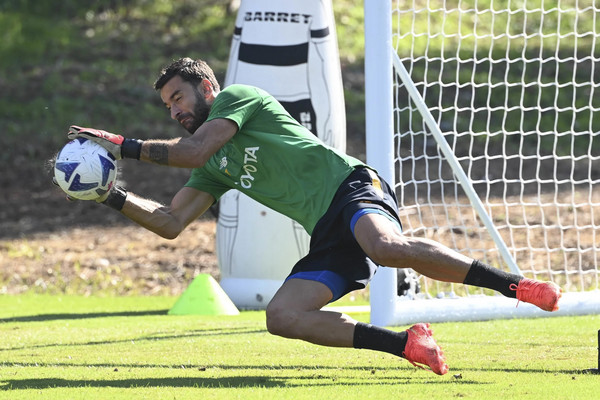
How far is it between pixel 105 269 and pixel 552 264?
4.44 m

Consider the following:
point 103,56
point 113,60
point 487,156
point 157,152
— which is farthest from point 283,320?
point 103,56

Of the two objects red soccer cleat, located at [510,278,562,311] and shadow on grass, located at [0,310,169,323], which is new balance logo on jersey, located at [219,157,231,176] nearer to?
red soccer cleat, located at [510,278,562,311]

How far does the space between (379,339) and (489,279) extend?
576mm

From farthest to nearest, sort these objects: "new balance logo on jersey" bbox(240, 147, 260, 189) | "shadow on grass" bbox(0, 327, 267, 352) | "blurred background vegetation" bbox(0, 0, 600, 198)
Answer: "blurred background vegetation" bbox(0, 0, 600, 198) < "shadow on grass" bbox(0, 327, 267, 352) < "new balance logo on jersey" bbox(240, 147, 260, 189)

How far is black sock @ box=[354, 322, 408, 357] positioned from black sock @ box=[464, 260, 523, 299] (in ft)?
1.33

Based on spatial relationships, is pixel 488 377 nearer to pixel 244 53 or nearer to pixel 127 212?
pixel 127 212

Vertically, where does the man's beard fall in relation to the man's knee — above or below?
above

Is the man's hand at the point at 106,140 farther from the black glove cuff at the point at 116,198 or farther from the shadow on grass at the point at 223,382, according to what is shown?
the shadow on grass at the point at 223,382

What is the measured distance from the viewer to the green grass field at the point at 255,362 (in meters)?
4.20

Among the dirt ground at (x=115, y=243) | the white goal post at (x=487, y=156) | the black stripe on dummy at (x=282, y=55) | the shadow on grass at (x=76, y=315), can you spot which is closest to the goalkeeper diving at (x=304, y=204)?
the white goal post at (x=487, y=156)

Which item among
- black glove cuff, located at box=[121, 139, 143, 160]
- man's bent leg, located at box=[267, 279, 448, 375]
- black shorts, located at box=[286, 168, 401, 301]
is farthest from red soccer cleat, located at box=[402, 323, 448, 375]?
black glove cuff, located at box=[121, 139, 143, 160]

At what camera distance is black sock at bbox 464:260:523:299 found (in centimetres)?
453

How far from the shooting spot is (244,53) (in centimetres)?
824

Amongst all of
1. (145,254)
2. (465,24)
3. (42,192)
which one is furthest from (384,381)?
(465,24)
